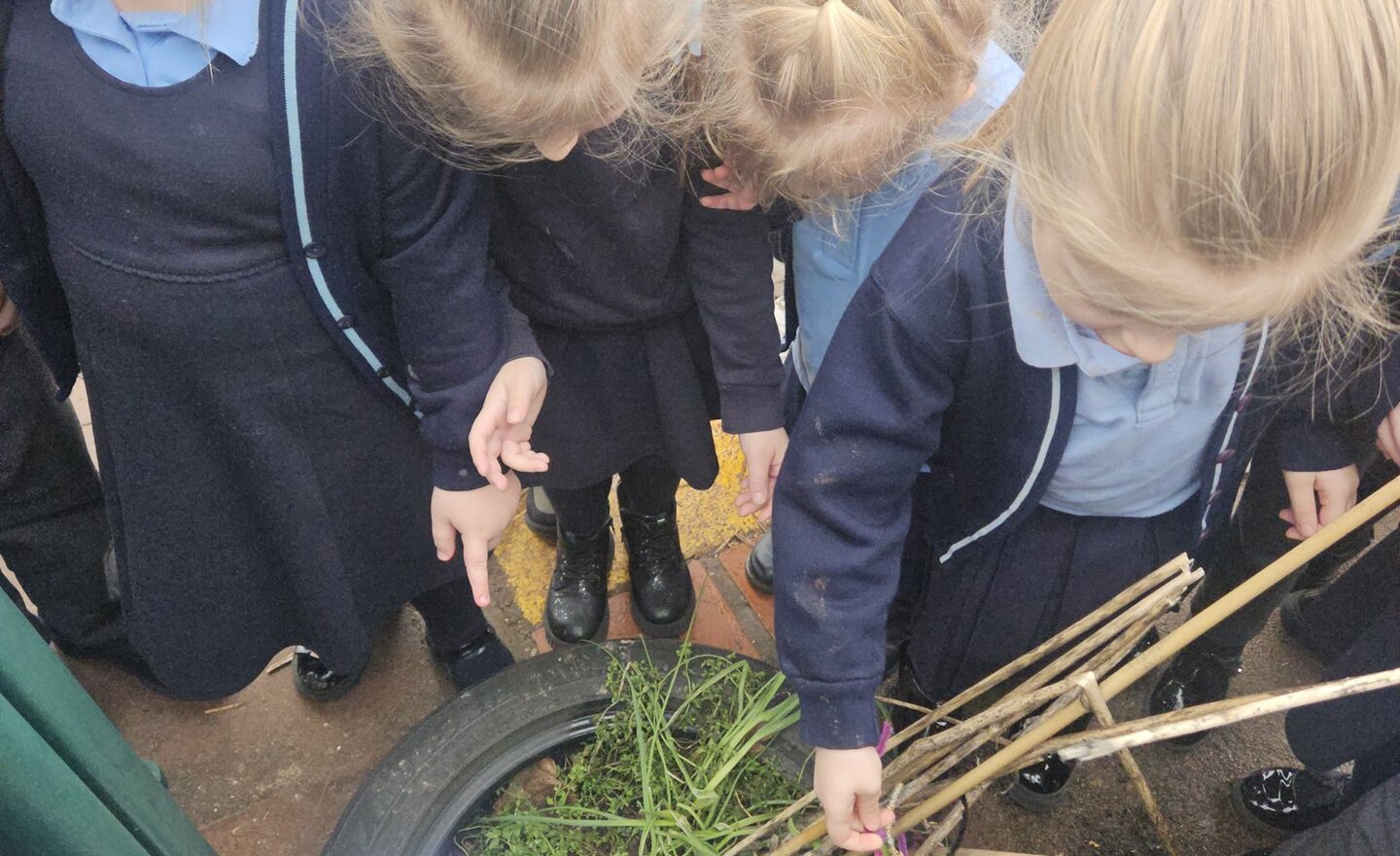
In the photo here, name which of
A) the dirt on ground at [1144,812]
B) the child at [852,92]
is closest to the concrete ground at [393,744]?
the dirt on ground at [1144,812]

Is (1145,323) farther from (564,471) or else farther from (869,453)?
(564,471)

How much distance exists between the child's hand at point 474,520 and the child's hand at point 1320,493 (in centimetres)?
97

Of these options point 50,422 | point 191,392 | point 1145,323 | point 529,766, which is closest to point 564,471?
point 529,766

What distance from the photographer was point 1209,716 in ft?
2.26

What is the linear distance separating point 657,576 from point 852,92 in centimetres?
108

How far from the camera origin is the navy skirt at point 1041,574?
1.17 meters

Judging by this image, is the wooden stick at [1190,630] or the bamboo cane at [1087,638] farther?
the bamboo cane at [1087,638]

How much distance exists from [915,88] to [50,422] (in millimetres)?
1277

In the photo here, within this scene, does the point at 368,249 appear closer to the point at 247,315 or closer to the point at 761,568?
the point at 247,315

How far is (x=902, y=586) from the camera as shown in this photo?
144 centimetres

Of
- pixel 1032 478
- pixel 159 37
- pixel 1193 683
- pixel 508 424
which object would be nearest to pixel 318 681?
pixel 508 424

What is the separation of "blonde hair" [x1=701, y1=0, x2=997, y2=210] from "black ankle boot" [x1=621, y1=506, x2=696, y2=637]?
0.88m

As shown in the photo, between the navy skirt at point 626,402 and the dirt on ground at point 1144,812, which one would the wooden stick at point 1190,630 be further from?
the dirt on ground at point 1144,812

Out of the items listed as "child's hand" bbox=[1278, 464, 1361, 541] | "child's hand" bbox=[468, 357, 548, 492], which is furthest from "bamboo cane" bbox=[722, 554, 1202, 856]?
"child's hand" bbox=[468, 357, 548, 492]
